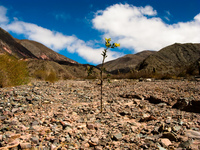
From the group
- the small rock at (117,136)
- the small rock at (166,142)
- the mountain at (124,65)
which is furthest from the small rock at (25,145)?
the mountain at (124,65)

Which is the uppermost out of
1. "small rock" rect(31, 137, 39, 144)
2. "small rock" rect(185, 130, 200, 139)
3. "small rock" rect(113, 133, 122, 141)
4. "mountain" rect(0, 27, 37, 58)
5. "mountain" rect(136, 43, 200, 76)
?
"mountain" rect(0, 27, 37, 58)

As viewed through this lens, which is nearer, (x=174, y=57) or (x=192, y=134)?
(x=192, y=134)

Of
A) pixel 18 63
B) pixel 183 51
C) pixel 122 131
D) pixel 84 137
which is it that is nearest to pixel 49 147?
pixel 84 137

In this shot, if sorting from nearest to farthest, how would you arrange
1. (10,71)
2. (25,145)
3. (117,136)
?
(25,145)
(117,136)
(10,71)

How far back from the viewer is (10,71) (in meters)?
9.20

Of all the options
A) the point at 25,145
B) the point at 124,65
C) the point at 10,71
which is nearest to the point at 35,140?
the point at 25,145

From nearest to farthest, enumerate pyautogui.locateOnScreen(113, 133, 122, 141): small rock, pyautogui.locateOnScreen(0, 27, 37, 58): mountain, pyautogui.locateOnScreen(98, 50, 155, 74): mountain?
pyautogui.locateOnScreen(113, 133, 122, 141): small rock < pyautogui.locateOnScreen(0, 27, 37, 58): mountain < pyautogui.locateOnScreen(98, 50, 155, 74): mountain

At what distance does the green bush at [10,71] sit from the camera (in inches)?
344

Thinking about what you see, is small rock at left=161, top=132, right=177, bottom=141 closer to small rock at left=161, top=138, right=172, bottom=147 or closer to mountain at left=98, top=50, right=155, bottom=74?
small rock at left=161, top=138, right=172, bottom=147

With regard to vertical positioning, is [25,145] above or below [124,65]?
below

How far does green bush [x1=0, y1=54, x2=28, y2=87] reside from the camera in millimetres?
8727

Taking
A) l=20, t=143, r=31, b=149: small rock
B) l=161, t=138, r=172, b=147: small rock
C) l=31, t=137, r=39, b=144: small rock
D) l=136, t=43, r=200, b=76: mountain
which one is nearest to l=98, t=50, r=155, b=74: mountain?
l=136, t=43, r=200, b=76: mountain

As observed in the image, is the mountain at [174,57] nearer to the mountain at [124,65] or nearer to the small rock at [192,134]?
the mountain at [124,65]

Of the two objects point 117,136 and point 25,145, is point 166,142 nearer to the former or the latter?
point 117,136
